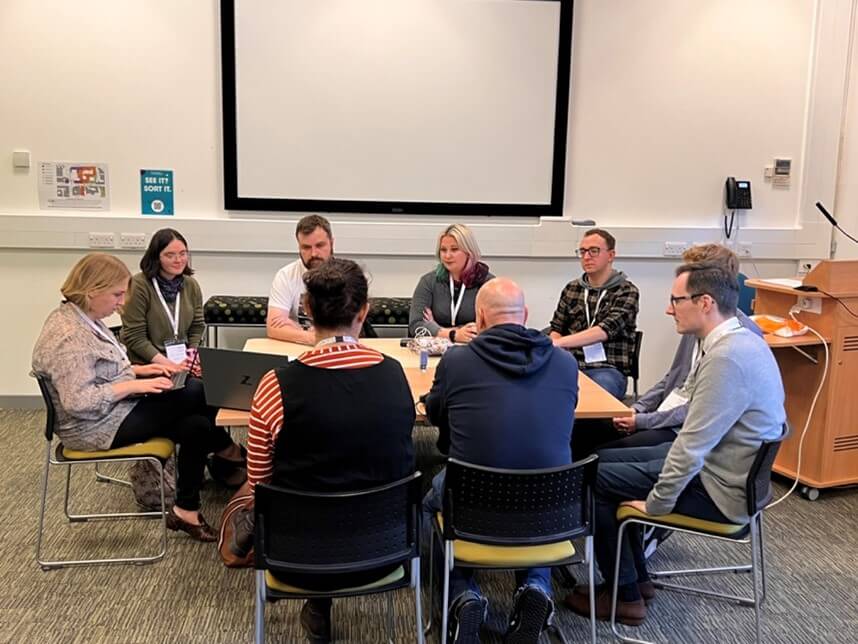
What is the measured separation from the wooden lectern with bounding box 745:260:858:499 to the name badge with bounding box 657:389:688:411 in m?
0.80

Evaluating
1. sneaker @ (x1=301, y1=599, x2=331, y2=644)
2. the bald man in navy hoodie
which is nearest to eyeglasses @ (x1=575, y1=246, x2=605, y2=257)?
the bald man in navy hoodie

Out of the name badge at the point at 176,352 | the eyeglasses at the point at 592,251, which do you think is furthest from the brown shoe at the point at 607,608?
the name badge at the point at 176,352

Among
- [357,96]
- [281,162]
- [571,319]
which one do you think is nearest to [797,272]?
[571,319]

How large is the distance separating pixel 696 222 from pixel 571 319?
179cm

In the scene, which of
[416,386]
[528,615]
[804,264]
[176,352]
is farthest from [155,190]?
[804,264]

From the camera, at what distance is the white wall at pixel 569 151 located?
4.55 m

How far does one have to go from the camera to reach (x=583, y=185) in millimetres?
5035

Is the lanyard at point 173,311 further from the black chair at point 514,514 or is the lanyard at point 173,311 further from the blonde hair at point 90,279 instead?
the black chair at point 514,514

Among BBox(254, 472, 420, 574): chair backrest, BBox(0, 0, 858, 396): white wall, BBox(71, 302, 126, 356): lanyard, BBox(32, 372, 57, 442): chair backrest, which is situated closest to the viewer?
BBox(254, 472, 420, 574): chair backrest

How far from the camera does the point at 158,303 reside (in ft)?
12.0

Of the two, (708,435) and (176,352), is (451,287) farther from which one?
(708,435)

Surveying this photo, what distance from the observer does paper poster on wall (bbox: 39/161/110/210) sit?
4598 mm

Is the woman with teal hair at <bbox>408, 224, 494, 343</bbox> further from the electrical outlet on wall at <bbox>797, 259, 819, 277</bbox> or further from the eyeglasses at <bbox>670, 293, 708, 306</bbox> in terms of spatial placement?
the electrical outlet on wall at <bbox>797, 259, 819, 277</bbox>

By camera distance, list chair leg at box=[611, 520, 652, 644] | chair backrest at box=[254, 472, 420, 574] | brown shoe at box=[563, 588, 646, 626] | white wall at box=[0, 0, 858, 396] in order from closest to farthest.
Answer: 1. chair backrest at box=[254, 472, 420, 574]
2. chair leg at box=[611, 520, 652, 644]
3. brown shoe at box=[563, 588, 646, 626]
4. white wall at box=[0, 0, 858, 396]
